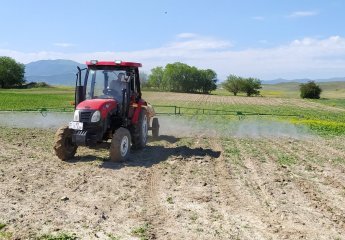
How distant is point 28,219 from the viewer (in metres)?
6.46

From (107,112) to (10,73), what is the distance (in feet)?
293

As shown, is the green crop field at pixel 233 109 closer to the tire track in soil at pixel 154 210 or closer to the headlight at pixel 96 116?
the headlight at pixel 96 116

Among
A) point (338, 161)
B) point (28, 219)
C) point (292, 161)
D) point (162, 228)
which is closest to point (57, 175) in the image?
point (28, 219)

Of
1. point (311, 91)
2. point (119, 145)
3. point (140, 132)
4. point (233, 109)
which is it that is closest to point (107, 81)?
point (140, 132)

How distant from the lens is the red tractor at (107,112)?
35.3 ft

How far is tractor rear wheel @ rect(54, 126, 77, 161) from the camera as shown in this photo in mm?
10836

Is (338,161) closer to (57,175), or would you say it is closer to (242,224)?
(242,224)

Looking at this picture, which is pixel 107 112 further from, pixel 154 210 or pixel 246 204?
pixel 246 204

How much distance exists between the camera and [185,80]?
10938 centimetres

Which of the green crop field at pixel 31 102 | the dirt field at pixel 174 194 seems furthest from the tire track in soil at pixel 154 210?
the green crop field at pixel 31 102

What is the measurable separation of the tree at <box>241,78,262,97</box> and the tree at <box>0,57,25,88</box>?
2008 inches

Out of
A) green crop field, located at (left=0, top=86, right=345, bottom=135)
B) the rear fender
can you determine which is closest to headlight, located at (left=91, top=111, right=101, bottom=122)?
the rear fender

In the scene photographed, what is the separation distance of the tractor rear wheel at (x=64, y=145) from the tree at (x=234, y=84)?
8808cm

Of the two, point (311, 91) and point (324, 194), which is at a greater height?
point (311, 91)
